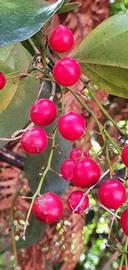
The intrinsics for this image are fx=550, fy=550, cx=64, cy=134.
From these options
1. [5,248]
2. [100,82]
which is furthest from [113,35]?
[5,248]

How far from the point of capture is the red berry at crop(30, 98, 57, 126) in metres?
0.52

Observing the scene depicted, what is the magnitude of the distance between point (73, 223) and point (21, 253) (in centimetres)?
14

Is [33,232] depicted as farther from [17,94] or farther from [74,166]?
[74,166]

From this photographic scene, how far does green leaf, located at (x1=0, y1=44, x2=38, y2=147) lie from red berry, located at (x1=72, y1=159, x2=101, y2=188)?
0.50 ft

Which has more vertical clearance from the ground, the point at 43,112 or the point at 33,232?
the point at 43,112

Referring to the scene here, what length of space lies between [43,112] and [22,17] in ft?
0.30

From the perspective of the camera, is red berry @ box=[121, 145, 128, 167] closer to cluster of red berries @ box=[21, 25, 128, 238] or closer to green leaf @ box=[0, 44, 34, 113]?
cluster of red berries @ box=[21, 25, 128, 238]

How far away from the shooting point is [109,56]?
1.79ft

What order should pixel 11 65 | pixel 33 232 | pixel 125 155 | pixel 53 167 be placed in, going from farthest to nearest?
pixel 33 232 < pixel 53 167 < pixel 11 65 < pixel 125 155

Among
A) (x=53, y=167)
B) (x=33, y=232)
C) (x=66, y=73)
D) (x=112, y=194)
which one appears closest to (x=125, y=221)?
(x=112, y=194)

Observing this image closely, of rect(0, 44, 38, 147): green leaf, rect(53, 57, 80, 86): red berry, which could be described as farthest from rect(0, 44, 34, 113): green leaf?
rect(53, 57, 80, 86): red berry

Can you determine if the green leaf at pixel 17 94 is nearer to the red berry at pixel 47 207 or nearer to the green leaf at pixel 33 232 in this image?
the red berry at pixel 47 207

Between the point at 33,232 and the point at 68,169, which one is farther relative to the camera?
the point at 33,232

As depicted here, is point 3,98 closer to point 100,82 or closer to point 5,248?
point 100,82
